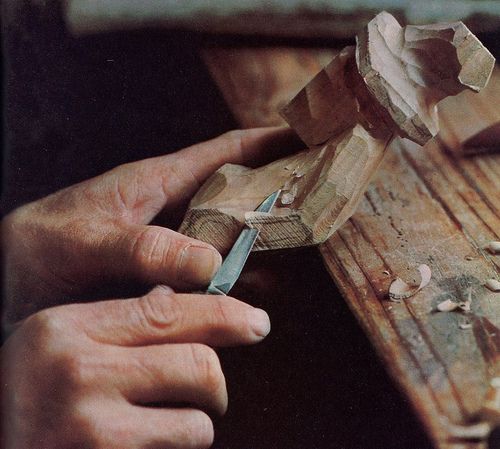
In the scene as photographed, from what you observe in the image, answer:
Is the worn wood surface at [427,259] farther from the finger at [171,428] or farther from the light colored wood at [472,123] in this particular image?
the finger at [171,428]

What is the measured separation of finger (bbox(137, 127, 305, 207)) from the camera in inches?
46.8

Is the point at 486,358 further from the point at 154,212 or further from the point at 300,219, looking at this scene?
the point at 154,212

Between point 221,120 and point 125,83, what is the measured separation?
210 mm

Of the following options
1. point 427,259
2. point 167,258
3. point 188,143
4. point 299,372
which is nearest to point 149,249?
point 167,258

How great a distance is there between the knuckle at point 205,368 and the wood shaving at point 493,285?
0.39 metres

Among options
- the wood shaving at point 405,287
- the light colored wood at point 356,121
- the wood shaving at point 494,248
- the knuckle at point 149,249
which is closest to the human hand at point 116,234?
the knuckle at point 149,249

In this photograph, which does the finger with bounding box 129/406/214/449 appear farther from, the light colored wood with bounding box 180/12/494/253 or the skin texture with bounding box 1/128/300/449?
the light colored wood with bounding box 180/12/494/253

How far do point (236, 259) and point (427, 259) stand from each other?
285 millimetres

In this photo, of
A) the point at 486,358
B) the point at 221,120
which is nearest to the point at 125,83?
the point at 221,120

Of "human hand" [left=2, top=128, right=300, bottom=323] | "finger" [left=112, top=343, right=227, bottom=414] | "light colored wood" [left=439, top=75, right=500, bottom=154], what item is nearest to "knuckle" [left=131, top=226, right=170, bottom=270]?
"human hand" [left=2, top=128, right=300, bottom=323]

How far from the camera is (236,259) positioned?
947 millimetres

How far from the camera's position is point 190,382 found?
0.85 metres

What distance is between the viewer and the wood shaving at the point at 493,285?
965mm

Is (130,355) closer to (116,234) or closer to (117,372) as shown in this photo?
(117,372)
